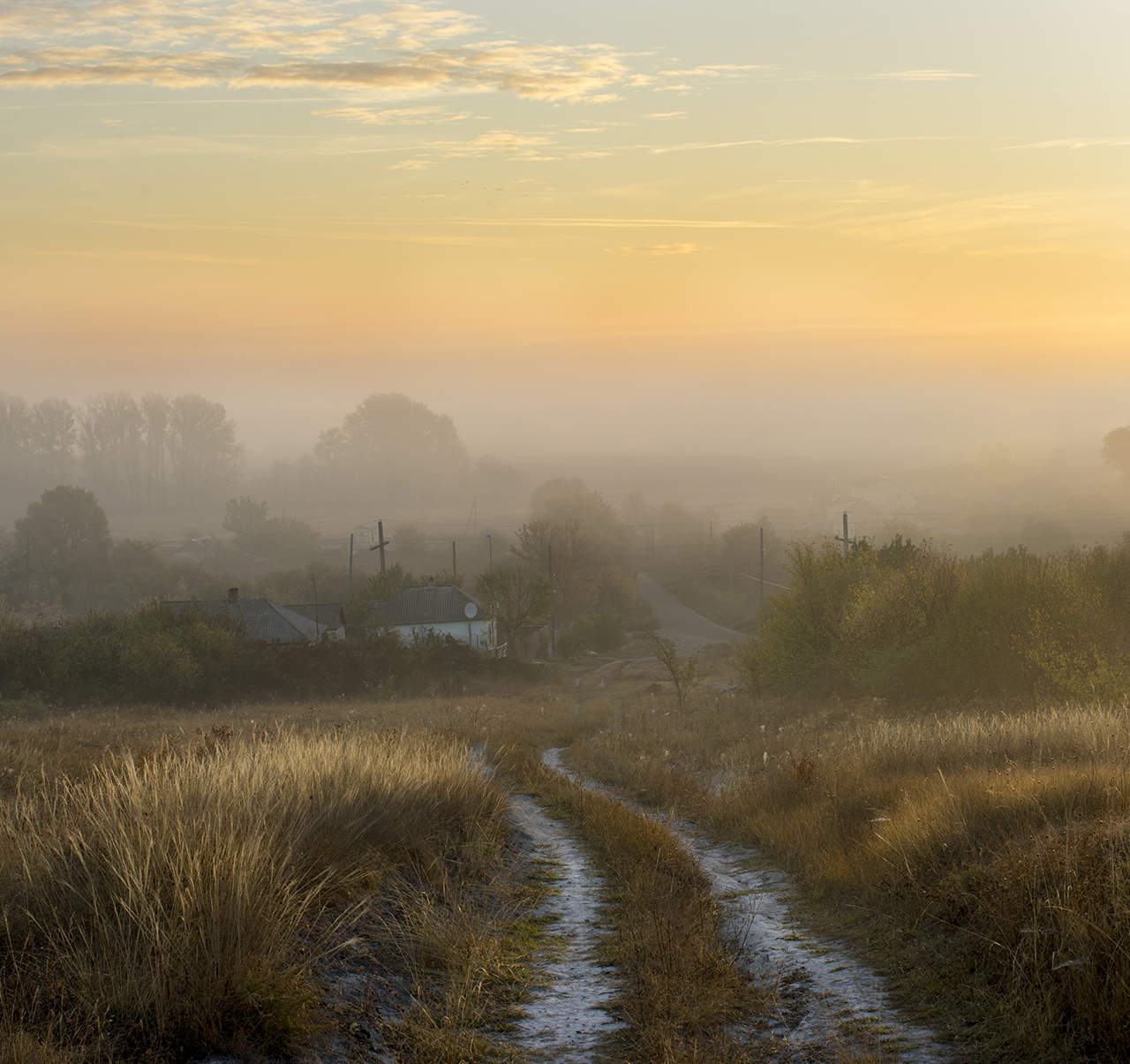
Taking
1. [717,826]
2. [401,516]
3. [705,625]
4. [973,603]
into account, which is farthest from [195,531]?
[717,826]

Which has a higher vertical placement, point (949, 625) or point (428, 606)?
point (949, 625)

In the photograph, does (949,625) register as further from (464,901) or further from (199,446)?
(199,446)

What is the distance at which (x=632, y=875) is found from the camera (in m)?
10.3

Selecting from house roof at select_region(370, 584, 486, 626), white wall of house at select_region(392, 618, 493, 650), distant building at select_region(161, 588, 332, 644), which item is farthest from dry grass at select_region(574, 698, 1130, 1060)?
house roof at select_region(370, 584, 486, 626)

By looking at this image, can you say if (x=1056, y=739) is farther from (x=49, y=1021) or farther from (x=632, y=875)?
(x=49, y=1021)

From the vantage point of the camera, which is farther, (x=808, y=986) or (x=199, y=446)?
(x=199, y=446)

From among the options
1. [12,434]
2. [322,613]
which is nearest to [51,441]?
[12,434]

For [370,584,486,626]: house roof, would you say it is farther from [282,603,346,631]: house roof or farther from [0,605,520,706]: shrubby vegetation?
[0,605,520,706]: shrubby vegetation

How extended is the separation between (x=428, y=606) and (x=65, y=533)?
2265 inches

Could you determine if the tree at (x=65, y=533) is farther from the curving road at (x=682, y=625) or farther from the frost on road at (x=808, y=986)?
the frost on road at (x=808, y=986)

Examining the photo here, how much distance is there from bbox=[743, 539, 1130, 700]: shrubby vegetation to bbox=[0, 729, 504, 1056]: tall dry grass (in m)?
21.9

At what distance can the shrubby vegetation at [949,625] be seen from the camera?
1062 inches

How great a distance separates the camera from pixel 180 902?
18.8 feet

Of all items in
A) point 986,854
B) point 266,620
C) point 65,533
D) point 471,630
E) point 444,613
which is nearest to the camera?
point 986,854
